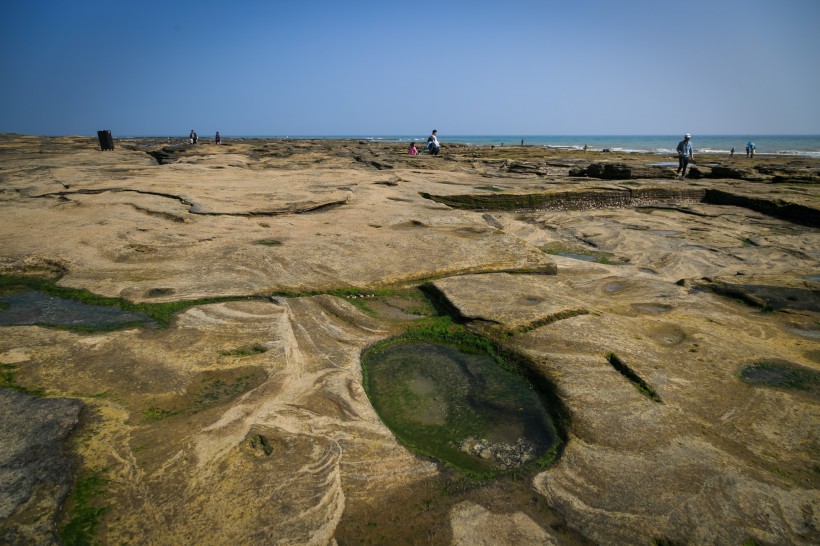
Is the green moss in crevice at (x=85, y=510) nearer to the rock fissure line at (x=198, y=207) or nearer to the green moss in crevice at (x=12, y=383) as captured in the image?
the green moss in crevice at (x=12, y=383)

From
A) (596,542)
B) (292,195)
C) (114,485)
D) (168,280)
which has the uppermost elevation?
(292,195)

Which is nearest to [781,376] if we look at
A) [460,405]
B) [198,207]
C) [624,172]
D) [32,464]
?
[460,405]

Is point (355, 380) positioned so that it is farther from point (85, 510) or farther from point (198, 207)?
point (198, 207)

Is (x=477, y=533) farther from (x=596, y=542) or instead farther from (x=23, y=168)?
(x=23, y=168)

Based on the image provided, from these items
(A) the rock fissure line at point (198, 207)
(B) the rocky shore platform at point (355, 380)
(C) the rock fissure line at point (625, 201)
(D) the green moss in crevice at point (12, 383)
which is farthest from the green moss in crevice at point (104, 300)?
(C) the rock fissure line at point (625, 201)

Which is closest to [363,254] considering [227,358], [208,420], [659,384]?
[227,358]
